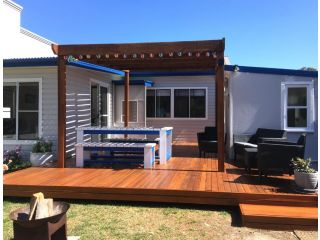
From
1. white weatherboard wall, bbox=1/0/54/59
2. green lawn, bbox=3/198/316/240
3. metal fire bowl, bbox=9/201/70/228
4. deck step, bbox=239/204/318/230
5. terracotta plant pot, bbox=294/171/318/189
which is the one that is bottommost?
green lawn, bbox=3/198/316/240

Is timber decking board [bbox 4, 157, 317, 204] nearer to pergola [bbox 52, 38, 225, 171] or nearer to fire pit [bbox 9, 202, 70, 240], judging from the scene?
pergola [bbox 52, 38, 225, 171]

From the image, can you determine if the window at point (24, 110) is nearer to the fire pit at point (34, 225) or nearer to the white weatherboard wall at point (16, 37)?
the fire pit at point (34, 225)

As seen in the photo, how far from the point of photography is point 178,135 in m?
12.2

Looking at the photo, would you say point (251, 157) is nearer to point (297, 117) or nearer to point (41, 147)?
point (297, 117)

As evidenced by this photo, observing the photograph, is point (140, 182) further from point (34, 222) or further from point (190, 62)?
point (190, 62)

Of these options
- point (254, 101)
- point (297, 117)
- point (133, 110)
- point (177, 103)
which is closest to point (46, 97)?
point (133, 110)

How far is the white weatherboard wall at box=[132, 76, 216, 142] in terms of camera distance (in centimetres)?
1198

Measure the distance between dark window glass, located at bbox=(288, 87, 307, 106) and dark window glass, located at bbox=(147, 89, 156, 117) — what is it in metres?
5.60

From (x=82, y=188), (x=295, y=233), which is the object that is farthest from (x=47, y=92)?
(x=295, y=233)

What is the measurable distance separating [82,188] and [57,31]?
831 inches

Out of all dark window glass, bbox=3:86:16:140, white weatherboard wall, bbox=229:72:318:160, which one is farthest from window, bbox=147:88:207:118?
dark window glass, bbox=3:86:16:140

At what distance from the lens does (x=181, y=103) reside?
12.2 meters

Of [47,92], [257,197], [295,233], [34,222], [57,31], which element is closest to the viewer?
[34,222]

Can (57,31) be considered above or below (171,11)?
above
